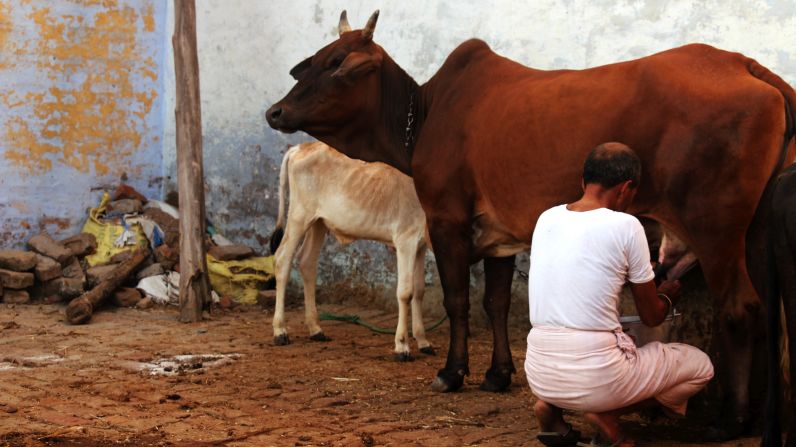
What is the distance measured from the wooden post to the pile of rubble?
0.67 m

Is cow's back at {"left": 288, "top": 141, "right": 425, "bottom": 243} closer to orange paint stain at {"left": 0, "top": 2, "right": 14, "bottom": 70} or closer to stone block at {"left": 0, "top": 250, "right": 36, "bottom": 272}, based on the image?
stone block at {"left": 0, "top": 250, "right": 36, "bottom": 272}

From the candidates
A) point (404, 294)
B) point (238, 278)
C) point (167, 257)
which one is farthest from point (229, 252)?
point (404, 294)

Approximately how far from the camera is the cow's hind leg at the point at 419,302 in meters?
7.54

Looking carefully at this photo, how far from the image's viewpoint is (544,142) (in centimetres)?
552

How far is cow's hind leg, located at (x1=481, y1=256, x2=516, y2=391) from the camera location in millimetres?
6156

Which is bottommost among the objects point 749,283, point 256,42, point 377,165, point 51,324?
point 51,324

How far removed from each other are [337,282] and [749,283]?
5.19 metres

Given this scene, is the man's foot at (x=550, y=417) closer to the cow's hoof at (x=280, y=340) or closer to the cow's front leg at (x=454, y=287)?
the cow's front leg at (x=454, y=287)

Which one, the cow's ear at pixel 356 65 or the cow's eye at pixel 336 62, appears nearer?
the cow's ear at pixel 356 65

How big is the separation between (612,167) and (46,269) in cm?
657

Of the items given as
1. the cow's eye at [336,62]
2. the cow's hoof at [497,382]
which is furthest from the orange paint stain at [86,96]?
the cow's hoof at [497,382]

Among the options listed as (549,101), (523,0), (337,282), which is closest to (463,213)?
(549,101)

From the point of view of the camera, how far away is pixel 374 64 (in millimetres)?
6617

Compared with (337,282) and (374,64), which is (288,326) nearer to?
(337,282)
